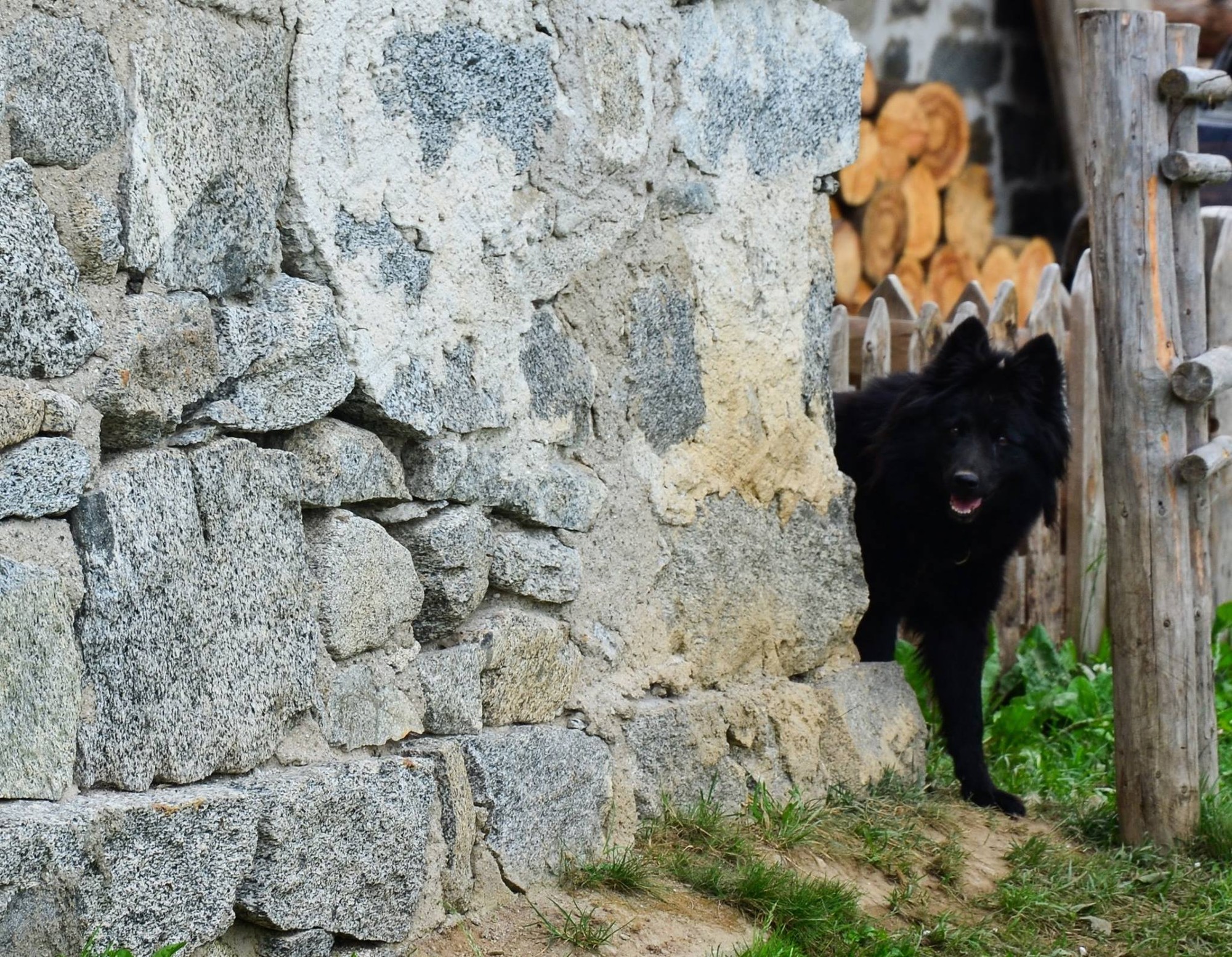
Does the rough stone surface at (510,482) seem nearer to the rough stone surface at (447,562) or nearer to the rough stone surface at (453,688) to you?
the rough stone surface at (447,562)

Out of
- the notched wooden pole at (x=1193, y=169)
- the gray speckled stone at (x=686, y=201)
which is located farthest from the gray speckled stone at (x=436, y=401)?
the notched wooden pole at (x=1193, y=169)

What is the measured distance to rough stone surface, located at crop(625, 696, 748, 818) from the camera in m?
3.37

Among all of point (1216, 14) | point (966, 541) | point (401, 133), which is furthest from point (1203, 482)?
point (1216, 14)

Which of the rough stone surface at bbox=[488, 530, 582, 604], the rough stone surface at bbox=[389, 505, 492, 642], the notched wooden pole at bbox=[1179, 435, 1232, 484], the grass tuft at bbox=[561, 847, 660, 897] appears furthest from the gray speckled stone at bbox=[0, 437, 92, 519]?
the notched wooden pole at bbox=[1179, 435, 1232, 484]

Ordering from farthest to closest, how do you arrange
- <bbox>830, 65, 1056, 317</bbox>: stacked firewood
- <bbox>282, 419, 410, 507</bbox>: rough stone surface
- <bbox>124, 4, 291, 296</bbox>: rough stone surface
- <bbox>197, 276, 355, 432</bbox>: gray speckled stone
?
<bbox>830, 65, 1056, 317</bbox>: stacked firewood
<bbox>282, 419, 410, 507</bbox>: rough stone surface
<bbox>197, 276, 355, 432</bbox>: gray speckled stone
<bbox>124, 4, 291, 296</bbox>: rough stone surface

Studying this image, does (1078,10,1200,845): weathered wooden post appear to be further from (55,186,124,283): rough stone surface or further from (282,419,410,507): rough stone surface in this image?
(55,186,124,283): rough stone surface

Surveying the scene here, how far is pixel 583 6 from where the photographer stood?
10.2ft

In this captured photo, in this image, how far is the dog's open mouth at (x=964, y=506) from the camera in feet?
14.8

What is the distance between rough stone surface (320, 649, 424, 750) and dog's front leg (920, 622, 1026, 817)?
2238mm

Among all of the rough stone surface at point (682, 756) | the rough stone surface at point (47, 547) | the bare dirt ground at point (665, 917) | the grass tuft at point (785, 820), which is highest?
the rough stone surface at point (47, 547)

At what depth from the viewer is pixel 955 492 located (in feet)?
14.7

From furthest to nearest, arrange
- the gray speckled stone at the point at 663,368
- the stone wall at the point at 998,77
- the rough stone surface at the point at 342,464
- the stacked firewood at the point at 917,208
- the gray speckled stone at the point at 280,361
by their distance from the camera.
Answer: the stone wall at the point at 998,77, the stacked firewood at the point at 917,208, the gray speckled stone at the point at 663,368, the rough stone surface at the point at 342,464, the gray speckled stone at the point at 280,361

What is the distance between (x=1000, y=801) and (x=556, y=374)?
215 centimetres

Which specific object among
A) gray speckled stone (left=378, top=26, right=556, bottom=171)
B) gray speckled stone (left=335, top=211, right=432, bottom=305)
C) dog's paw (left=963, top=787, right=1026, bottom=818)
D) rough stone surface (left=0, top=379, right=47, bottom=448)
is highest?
gray speckled stone (left=378, top=26, right=556, bottom=171)
